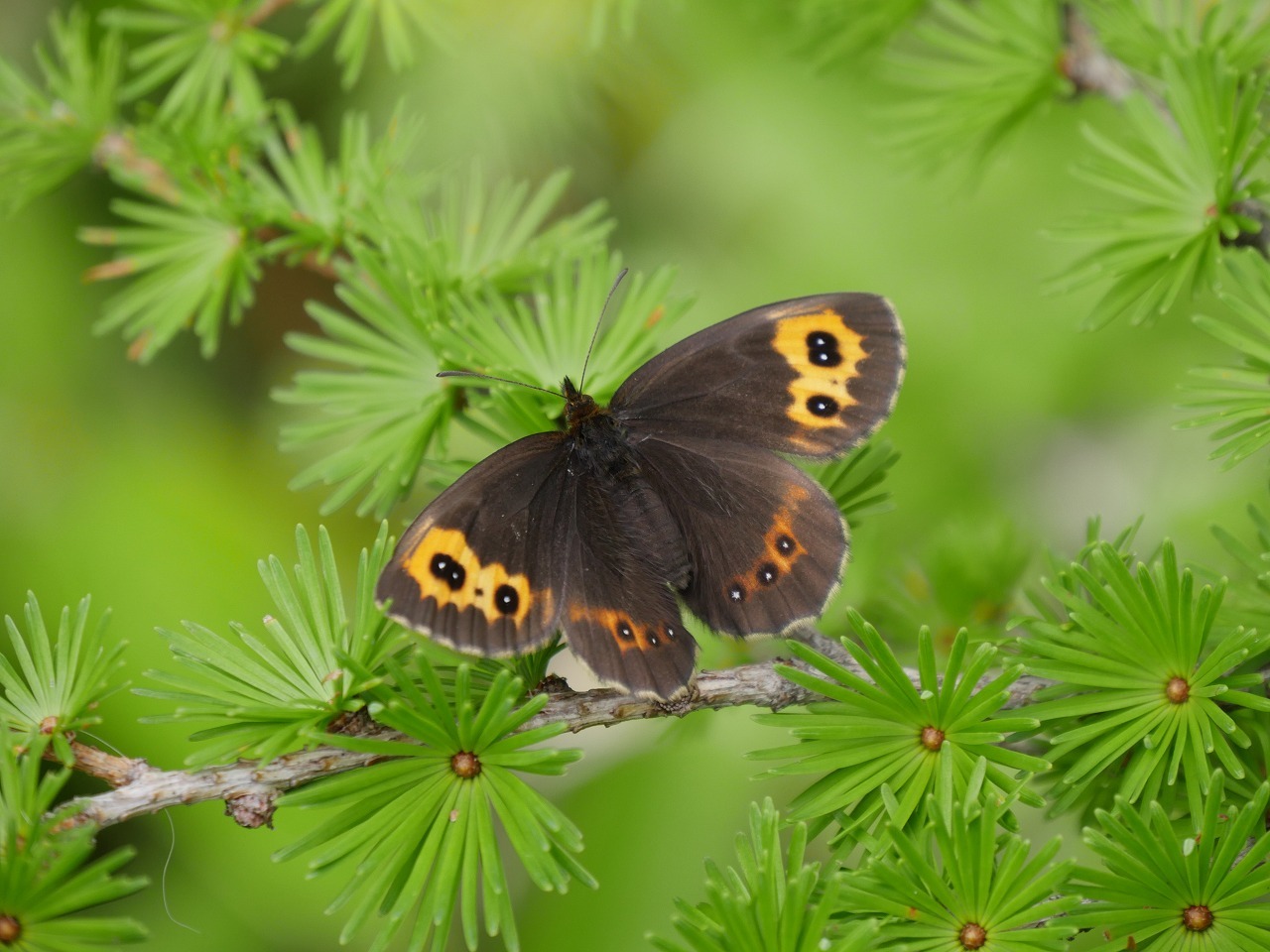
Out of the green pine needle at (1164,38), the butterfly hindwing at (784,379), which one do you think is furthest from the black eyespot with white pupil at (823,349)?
the green pine needle at (1164,38)

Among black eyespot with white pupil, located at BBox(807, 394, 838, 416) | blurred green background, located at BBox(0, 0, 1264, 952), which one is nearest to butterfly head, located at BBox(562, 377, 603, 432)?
black eyespot with white pupil, located at BBox(807, 394, 838, 416)

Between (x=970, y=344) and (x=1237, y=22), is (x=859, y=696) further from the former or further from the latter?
(x=970, y=344)

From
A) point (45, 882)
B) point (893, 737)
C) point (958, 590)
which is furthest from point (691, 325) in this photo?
point (45, 882)

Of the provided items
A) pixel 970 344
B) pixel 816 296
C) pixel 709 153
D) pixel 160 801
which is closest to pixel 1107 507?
pixel 970 344

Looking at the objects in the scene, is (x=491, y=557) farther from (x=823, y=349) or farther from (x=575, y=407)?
(x=823, y=349)

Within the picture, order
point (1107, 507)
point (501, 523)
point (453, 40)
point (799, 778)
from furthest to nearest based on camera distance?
point (1107, 507) → point (799, 778) → point (453, 40) → point (501, 523)

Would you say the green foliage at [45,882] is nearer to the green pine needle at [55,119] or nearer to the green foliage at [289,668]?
the green foliage at [289,668]

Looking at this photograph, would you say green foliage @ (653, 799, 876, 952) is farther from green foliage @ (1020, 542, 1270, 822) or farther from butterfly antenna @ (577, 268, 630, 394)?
butterfly antenna @ (577, 268, 630, 394)
